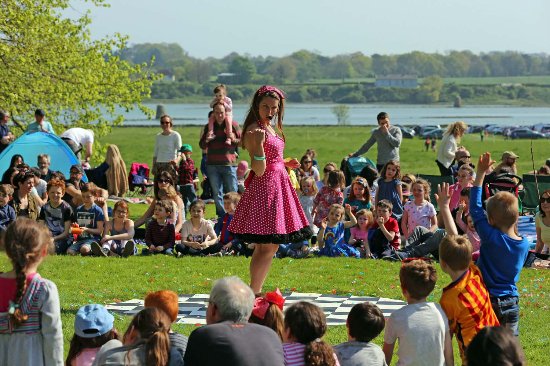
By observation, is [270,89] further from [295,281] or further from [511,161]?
[511,161]

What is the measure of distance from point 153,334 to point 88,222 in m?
8.09

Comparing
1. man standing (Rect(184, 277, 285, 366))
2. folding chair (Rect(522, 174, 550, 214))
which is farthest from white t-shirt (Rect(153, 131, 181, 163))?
man standing (Rect(184, 277, 285, 366))

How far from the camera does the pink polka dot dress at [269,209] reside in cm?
857

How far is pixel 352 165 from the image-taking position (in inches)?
744

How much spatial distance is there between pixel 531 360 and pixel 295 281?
3605 mm

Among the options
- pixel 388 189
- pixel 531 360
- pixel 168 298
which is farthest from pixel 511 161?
pixel 168 298

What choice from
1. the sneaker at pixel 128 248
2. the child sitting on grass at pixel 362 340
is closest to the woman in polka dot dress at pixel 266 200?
the child sitting on grass at pixel 362 340

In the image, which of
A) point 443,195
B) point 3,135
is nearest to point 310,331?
point 443,195

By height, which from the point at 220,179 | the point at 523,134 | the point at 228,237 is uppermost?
the point at 220,179

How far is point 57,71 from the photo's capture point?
25703 millimetres

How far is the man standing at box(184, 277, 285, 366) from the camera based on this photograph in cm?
511

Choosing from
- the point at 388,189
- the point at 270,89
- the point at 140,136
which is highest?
the point at 270,89

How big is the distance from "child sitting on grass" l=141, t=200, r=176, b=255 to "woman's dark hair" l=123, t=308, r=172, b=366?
7430mm

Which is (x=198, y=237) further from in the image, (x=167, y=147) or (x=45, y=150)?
(x=45, y=150)
